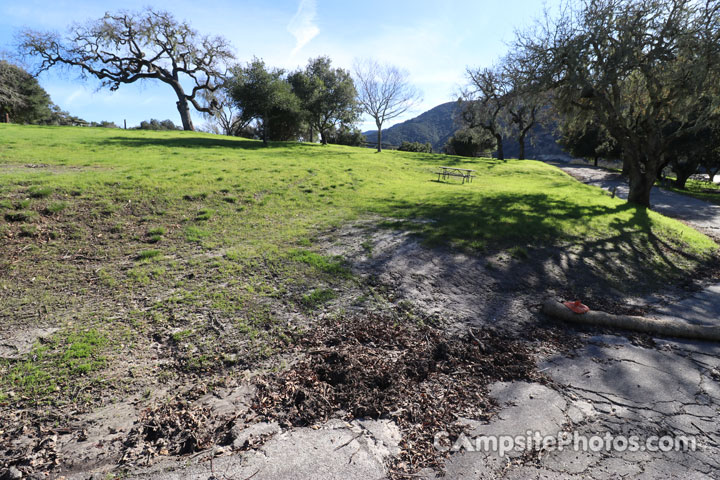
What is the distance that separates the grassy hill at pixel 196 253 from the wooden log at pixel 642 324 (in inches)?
86.8

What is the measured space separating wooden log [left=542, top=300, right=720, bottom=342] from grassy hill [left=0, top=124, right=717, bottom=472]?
221cm

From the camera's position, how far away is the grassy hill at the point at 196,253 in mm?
3748

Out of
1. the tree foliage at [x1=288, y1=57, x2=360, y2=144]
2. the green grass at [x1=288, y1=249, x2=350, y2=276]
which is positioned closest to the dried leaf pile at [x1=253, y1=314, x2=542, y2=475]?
the green grass at [x1=288, y1=249, x2=350, y2=276]

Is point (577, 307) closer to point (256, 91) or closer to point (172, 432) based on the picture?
point (172, 432)

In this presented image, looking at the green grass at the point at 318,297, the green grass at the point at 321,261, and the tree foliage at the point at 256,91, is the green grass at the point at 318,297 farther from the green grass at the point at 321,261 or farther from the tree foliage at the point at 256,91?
the tree foliage at the point at 256,91

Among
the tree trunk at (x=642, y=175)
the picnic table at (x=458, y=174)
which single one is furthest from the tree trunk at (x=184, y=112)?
the tree trunk at (x=642, y=175)

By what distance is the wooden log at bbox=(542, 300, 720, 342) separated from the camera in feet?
16.7

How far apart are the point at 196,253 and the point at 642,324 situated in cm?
808

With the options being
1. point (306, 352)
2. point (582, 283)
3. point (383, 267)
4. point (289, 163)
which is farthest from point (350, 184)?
point (306, 352)

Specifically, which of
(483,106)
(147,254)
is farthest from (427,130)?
(147,254)

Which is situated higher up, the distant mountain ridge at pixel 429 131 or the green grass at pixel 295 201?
the distant mountain ridge at pixel 429 131

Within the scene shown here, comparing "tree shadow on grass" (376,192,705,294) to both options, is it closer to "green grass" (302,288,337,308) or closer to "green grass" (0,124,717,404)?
"green grass" (0,124,717,404)

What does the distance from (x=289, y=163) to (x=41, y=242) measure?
13201 millimetres

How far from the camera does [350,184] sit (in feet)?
48.4
